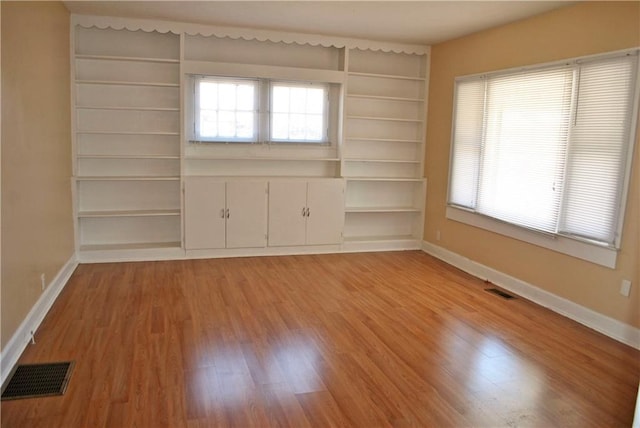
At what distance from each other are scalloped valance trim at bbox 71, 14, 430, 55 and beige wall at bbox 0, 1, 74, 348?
383 millimetres

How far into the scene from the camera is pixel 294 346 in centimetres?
340

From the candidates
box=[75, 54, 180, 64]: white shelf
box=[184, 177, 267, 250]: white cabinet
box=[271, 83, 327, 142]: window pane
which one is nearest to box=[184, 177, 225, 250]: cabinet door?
box=[184, 177, 267, 250]: white cabinet

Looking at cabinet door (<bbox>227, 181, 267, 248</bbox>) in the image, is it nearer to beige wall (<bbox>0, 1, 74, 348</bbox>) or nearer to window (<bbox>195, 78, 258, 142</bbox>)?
window (<bbox>195, 78, 258, 142</bbox>)

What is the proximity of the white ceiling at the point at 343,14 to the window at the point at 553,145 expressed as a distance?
577 mm

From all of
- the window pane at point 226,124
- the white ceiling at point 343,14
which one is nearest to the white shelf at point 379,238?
the window pane at point 226,124

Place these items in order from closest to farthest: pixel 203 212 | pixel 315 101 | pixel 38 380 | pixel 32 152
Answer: pixel 38 380 → pixel 32 152 → pixel 203 212 → pixel 315 101

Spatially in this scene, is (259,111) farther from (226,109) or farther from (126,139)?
(126,139)

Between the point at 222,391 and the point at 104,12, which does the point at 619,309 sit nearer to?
the point at 222,391

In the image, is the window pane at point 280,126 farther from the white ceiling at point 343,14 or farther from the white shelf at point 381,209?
the white shelf at point 381,209

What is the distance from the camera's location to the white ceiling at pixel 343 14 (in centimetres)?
437

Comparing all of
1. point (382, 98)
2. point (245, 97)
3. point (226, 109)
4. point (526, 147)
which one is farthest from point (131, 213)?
point (526, 147)

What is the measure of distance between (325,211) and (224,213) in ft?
4.07

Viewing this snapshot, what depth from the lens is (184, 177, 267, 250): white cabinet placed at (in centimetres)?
563

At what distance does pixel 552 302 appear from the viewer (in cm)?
435
